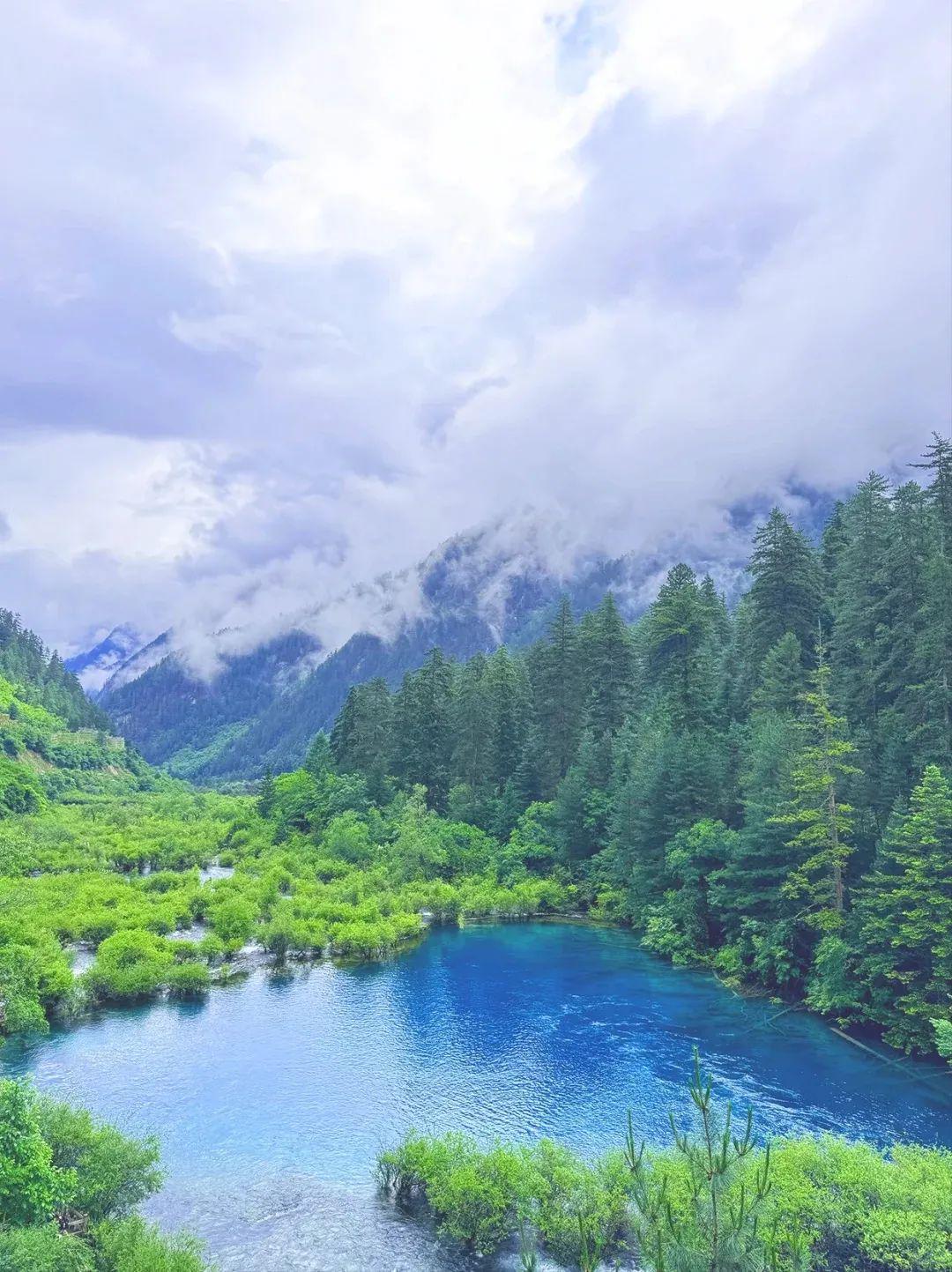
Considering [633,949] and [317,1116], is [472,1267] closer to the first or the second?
[317,1116]

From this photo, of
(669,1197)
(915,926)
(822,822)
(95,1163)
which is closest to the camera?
(669,1197)

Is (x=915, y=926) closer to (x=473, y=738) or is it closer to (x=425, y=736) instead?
(x=473, y=738)

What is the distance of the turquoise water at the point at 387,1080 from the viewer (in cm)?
2658

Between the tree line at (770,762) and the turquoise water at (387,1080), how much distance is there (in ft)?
15.1

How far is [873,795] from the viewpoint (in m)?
44.3

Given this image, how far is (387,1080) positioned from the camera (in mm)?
36781

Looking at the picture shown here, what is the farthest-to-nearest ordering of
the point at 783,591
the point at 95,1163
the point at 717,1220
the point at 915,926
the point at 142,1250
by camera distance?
the point at 783,591, the point at 915,926, the point at 95,1163, the point at 142,1250, the point at 717,1220

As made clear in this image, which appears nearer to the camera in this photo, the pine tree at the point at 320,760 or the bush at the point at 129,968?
the bush at the point at 129,968

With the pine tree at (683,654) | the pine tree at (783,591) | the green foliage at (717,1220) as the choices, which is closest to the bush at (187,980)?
the green foliage at (717,1220)

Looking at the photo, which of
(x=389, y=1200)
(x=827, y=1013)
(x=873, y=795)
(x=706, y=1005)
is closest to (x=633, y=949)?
(x=706, y=1005)

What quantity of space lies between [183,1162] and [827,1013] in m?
32.2

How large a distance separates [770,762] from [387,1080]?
28.6 metres

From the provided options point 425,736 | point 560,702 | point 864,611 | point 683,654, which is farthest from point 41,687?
point 864,611

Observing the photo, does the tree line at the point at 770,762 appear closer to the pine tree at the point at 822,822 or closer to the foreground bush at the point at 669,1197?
the pine tree at the point at 822,822
